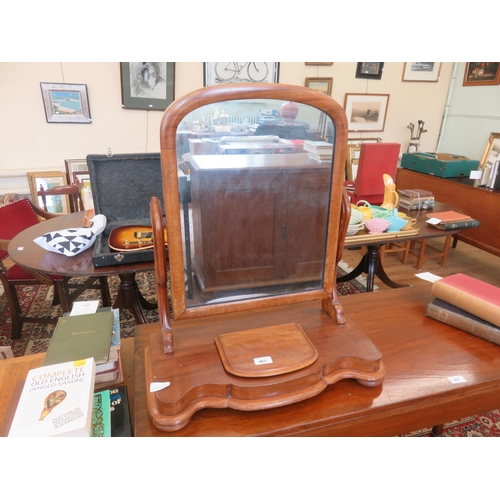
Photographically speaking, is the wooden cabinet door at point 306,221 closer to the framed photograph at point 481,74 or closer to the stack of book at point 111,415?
the stack of book at point 111,415

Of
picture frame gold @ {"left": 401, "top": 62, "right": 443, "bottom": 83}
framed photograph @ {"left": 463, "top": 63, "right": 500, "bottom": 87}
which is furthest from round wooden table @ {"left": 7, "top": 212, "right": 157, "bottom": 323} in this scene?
framed photograph @ {"left": 463, "top": 63, "right": 500, "bottom": 87}

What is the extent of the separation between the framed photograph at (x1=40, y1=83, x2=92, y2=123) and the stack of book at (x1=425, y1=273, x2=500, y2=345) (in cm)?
351

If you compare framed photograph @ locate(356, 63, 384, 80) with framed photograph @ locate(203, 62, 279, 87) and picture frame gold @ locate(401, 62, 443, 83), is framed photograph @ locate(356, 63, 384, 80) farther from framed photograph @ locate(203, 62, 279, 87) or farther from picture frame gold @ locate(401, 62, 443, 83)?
framed photograph @ locate(203, 62, 279, 87)

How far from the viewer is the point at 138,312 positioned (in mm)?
2021

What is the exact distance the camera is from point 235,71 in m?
3.67

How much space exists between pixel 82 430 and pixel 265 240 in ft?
1.72

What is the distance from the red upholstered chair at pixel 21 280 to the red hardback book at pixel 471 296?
5.65 ft

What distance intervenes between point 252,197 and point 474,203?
3056mm

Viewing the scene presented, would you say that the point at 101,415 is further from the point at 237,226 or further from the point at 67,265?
the point at 67,265

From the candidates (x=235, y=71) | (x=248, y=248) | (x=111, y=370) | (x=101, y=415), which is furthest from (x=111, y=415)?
(x=235, y=71)

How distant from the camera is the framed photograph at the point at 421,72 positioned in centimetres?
432

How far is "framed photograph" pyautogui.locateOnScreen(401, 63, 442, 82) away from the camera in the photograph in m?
4.32

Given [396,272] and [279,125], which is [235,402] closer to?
[279,125]
